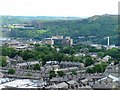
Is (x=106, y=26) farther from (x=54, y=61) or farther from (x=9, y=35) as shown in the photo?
(x=54, y=61)

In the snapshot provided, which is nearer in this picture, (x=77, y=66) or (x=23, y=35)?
(x=77, y=66)

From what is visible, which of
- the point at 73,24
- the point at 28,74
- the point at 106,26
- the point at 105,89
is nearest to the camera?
the point at 105,89

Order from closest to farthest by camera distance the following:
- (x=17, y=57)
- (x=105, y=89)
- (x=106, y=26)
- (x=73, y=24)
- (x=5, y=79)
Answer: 1. (x=105, y=89)
2. (x=5, y=79)
3. (x=17, y=57)
4. (x=106, y=26)
5. (x=73, y=24)

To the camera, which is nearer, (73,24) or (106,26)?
(106,26)

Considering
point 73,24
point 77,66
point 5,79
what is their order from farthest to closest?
point 73,24 → point 77,66 → point 5,79

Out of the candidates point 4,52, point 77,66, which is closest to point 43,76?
point 77,66

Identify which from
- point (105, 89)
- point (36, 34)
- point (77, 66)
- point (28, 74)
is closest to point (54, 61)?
point (77, 66)

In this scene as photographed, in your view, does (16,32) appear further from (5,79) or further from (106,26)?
(5,79)

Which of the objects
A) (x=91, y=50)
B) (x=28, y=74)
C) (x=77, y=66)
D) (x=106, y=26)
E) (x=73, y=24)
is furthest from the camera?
(x=73, y=24)
